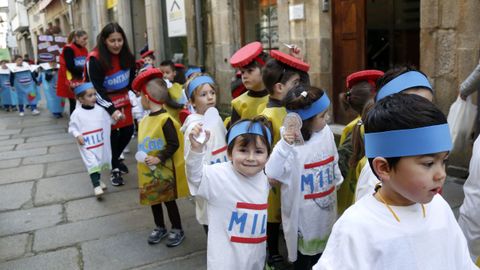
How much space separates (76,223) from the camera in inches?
171

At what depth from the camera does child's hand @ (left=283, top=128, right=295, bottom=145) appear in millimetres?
2318

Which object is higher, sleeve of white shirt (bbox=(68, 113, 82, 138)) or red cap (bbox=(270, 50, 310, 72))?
red cap (bbox=(270, 50, 310, 72))

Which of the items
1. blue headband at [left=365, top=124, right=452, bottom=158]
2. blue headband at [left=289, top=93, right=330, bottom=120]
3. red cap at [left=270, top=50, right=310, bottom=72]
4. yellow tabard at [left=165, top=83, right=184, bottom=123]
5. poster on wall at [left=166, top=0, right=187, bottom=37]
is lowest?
yellow tabard at [left=165, top=83, right=184, bottom=123]

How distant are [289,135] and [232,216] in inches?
20.9

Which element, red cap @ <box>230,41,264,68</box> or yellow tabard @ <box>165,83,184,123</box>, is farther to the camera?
yellow tabard @ <box>165,83,184,123</box>

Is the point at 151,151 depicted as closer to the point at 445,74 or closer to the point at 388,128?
the point at 388,128

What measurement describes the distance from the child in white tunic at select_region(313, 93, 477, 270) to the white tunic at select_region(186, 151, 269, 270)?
100 centimetres

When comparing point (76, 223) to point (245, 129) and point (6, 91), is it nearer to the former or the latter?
point (245, 129)

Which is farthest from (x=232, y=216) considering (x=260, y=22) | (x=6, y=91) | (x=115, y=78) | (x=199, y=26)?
(x=6, y=91)

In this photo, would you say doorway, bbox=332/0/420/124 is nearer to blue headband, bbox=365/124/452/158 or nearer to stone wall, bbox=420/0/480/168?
stone wall, bbox=420/0/480/168

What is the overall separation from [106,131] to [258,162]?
9.80 ft

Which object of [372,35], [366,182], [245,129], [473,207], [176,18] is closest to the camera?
[366,182]

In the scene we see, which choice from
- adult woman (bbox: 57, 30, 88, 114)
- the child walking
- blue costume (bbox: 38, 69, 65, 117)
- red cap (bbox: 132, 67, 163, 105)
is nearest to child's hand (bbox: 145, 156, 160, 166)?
the child walking

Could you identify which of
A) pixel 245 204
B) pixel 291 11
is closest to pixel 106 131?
pixel 245 204
